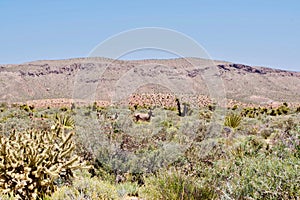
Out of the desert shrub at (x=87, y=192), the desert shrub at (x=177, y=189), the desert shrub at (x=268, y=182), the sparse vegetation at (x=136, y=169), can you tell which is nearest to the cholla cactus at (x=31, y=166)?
the sparse vegetation at (x=136, y=169)

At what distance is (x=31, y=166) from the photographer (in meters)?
6.53

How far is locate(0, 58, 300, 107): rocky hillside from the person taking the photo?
48.8 meters

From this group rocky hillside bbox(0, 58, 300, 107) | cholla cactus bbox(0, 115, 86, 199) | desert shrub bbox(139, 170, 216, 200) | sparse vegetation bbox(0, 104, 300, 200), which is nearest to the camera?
sparse vegetation bbox(0, 104, 300, 200)

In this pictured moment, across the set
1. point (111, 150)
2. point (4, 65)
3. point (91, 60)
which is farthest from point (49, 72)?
point (111, 150)

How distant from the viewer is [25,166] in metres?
6.51

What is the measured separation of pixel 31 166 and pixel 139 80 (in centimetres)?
4227

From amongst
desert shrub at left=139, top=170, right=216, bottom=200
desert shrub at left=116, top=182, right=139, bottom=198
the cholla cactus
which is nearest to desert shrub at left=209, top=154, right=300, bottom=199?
desert shrub at left=139, top=170, right=216, bottom=200

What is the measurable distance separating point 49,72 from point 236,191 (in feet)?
265

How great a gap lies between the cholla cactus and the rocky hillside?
3261cm

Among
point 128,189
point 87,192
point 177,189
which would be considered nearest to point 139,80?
point 128,189

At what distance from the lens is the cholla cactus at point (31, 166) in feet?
20.8

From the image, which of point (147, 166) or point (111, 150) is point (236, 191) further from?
point (111, 150)

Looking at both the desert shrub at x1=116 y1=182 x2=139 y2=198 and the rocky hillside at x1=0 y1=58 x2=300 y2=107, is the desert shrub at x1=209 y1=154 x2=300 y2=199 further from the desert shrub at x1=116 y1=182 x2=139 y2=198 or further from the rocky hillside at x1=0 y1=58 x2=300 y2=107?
the rocky hillside at x1=0 y1=58 x2=300 y2=107

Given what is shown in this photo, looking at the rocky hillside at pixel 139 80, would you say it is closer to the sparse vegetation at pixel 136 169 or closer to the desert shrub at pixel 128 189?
the sparse vegetation at pixel 136 169
